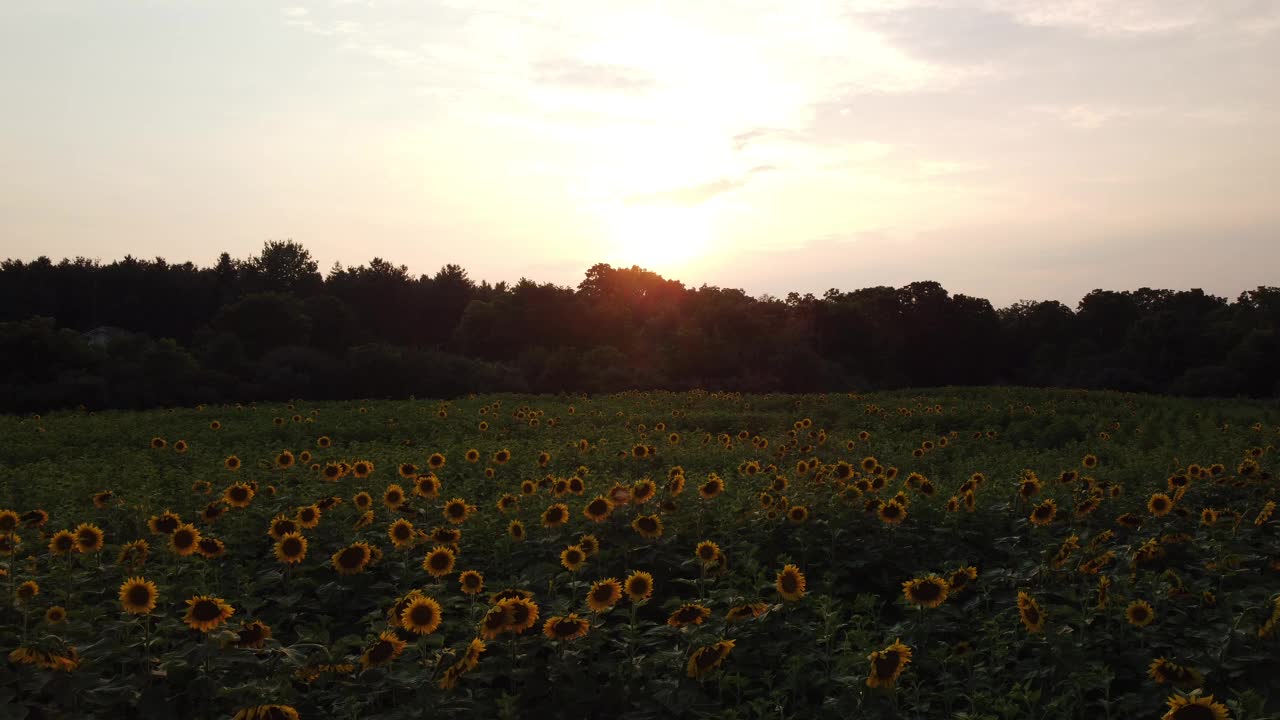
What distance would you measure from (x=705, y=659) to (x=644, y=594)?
0.58 metres

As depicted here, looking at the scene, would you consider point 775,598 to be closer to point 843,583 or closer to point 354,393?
point 843,583

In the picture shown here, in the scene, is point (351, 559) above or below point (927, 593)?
above

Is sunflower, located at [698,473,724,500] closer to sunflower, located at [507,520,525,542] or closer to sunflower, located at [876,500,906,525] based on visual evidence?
sunflower, located at [876,500,906,525]

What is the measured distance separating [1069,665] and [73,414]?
73.1ft

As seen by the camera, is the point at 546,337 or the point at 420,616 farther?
the point at 546,337

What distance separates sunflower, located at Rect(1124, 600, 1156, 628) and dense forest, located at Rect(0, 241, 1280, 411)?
2527 centimetres

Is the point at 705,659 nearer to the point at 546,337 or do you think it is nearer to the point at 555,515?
the point at 555,515

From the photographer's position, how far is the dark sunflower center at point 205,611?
3963 mm

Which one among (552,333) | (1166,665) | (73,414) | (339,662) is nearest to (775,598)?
(1166,665)

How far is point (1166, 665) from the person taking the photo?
372 centimetres

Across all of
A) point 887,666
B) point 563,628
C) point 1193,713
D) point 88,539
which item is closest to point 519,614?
point 563,628

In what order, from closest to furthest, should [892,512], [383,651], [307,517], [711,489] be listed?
[383,651] < [307,517] < [892,512] < [711,489]

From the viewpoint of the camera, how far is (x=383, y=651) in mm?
3744

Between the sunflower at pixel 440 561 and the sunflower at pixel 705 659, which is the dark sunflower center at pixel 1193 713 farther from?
the sunflower at pixel 440 561
